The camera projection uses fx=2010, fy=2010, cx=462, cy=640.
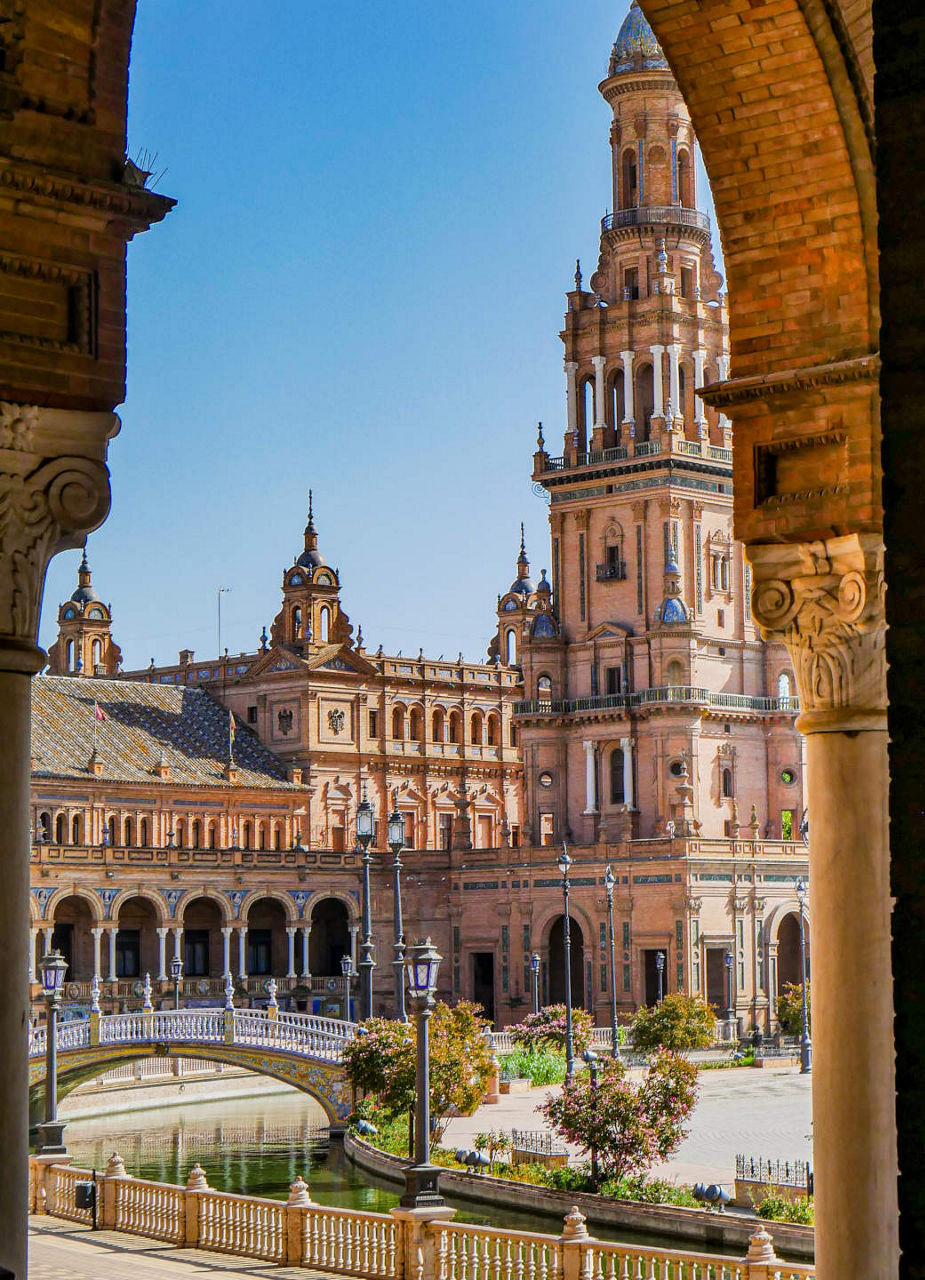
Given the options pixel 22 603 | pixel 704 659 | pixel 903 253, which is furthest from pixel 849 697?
pixel 704 659

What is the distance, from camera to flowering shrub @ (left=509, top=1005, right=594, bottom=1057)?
173 feet

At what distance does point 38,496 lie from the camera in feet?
24.7

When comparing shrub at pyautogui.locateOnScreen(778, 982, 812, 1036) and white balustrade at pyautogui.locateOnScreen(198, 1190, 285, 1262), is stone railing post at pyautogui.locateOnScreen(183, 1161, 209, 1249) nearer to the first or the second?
white balustrade at pyautogui.locateOnScreen(198, 1190, 285, 1262)

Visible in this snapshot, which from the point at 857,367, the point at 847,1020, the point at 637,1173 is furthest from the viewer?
the point at 637,1173

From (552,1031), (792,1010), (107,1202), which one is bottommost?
(107,1202)

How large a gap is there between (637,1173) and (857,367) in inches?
1026

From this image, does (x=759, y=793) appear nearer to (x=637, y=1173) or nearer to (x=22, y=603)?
(x=637, y=1173)

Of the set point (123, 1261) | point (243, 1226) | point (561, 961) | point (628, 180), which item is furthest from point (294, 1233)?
point (628, 180)

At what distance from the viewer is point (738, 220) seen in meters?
9.47

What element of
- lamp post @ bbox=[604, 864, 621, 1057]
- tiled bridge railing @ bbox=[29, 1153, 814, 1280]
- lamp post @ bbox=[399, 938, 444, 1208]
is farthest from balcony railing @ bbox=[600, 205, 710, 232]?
lamp post @ bbox=[399, 938, 444, 1208]

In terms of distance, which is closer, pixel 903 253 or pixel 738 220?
pixel 903 253

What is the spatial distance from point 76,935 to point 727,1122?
26.9 m

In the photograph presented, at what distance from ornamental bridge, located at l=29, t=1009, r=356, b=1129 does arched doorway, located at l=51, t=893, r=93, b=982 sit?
1898 centimetres

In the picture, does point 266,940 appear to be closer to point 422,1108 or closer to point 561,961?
point 561,961
